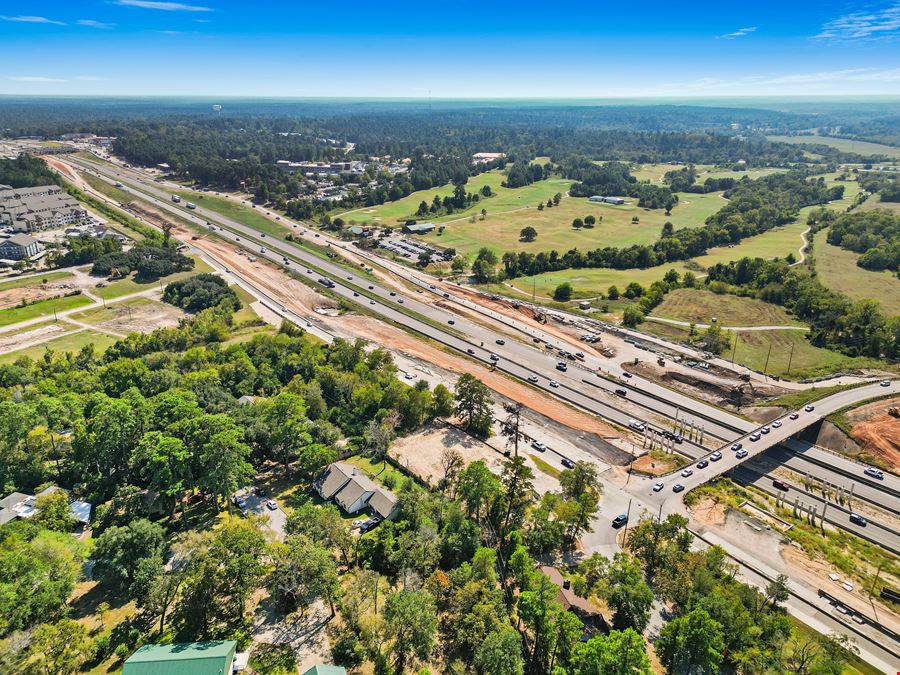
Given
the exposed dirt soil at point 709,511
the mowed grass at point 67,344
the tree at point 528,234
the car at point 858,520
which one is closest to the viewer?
the exposed dirt soil at point 709,511

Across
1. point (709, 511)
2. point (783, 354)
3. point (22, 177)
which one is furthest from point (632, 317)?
point (22, 177)

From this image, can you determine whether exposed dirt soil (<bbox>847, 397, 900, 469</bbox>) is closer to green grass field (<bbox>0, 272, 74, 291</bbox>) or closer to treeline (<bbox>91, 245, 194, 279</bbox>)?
treeline (<bbox>91, 245, 194, 279</bbox>)

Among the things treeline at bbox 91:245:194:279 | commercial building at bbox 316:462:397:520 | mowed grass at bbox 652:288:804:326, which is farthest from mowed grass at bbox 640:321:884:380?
treeline at bbox 91:245:194:279

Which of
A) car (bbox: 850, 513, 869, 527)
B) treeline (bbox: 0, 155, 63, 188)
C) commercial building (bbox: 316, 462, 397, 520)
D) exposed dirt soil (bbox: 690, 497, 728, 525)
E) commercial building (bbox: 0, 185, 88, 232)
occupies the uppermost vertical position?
treeline (bbox: 0, 155, 63, 188)

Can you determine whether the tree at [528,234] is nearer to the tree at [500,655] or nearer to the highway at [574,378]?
the highway at [574,378]

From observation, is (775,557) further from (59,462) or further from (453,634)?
(59,462)

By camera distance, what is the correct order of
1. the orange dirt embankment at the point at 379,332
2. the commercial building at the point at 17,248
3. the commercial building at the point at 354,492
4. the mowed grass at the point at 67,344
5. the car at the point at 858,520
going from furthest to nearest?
1. the commercial building at the point at 17,248
2. the mowed grass at the point at 67,344
3. the orange dirt embankment at the point at 379,332
4. the car at the point at 858,520
5. the commercial building at the point at 354,492

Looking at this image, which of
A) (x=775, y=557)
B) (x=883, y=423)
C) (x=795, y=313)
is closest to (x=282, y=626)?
(x=775, y=557)

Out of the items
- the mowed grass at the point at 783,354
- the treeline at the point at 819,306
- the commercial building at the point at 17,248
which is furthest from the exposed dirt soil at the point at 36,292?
the treeline at the point at 819,306
